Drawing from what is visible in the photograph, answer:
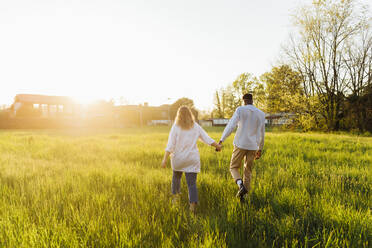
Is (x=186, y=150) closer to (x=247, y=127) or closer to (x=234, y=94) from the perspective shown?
(x=247, y=127)

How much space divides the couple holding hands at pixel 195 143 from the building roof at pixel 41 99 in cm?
3275

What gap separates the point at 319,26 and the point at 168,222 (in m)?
21.9

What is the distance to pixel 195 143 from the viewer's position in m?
3.30

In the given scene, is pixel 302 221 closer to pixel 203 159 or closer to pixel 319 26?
pixel 203 159

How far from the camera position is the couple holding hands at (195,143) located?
126 inches

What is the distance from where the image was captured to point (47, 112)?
95.7 feet

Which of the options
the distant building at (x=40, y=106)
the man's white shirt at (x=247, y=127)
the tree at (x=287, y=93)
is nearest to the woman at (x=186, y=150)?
the man's white shirt at (x=247, y=127)

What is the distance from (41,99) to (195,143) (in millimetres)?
34295

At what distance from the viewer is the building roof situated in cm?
2858

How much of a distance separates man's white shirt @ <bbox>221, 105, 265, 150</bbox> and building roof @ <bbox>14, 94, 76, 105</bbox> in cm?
3292

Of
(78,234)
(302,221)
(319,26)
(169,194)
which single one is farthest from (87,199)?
(319,26)

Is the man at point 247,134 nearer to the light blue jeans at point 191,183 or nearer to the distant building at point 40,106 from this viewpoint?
the light blue jeans at point 191,183

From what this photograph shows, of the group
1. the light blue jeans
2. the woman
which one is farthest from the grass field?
the woman

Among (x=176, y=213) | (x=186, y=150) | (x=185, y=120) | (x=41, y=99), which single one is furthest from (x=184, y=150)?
(x=41, y=99)
